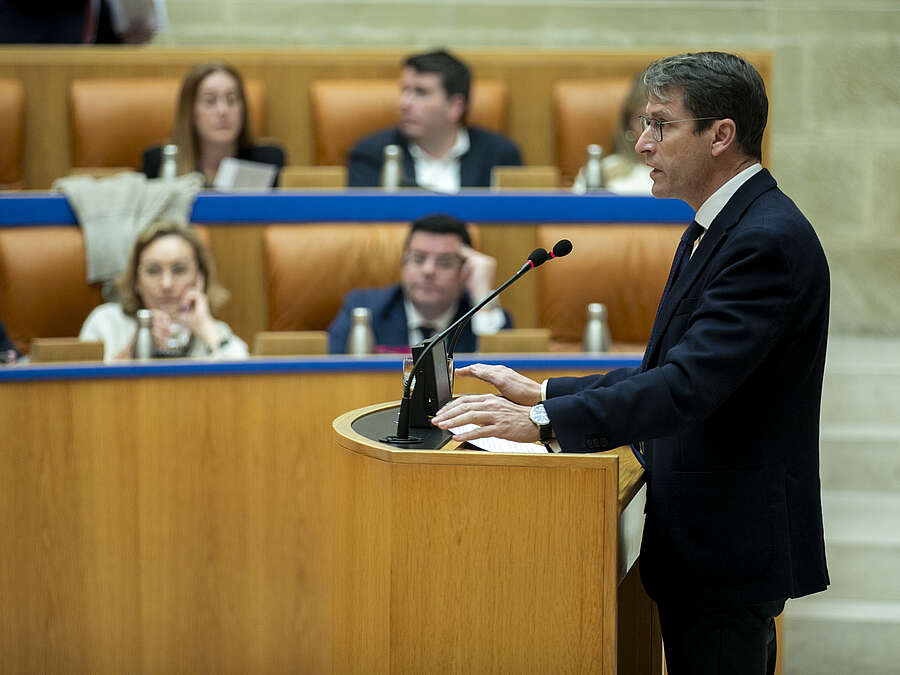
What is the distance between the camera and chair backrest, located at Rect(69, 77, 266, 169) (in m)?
2.46

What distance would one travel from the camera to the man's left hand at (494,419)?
2.93ft

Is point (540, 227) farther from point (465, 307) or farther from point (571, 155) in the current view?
point (571, 155)

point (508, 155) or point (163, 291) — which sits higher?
point (508, 155)

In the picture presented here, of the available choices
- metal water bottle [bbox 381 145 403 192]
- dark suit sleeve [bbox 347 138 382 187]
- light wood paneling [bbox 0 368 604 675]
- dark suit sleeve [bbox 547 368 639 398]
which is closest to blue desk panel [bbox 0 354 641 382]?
light wood paneling [bbox 0 368 604 675]

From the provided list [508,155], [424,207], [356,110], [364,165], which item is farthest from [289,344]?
[356,110]

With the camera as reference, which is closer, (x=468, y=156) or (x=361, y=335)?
(x=361, y=335)

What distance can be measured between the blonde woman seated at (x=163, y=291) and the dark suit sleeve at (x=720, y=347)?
105cm

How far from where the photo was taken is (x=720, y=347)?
839 mm

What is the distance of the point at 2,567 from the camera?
139cm

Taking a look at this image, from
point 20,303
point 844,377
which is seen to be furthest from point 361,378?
point 844,377

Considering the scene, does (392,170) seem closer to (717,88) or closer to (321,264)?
(321,264)

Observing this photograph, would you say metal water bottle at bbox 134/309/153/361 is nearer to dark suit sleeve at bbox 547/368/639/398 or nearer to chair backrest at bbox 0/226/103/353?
chair backrest at bbox 0/226/103/353

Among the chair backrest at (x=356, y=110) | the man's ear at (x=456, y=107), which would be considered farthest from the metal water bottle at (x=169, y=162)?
the man's ear at (x=456, y=107)

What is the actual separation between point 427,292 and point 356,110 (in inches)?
30.5
